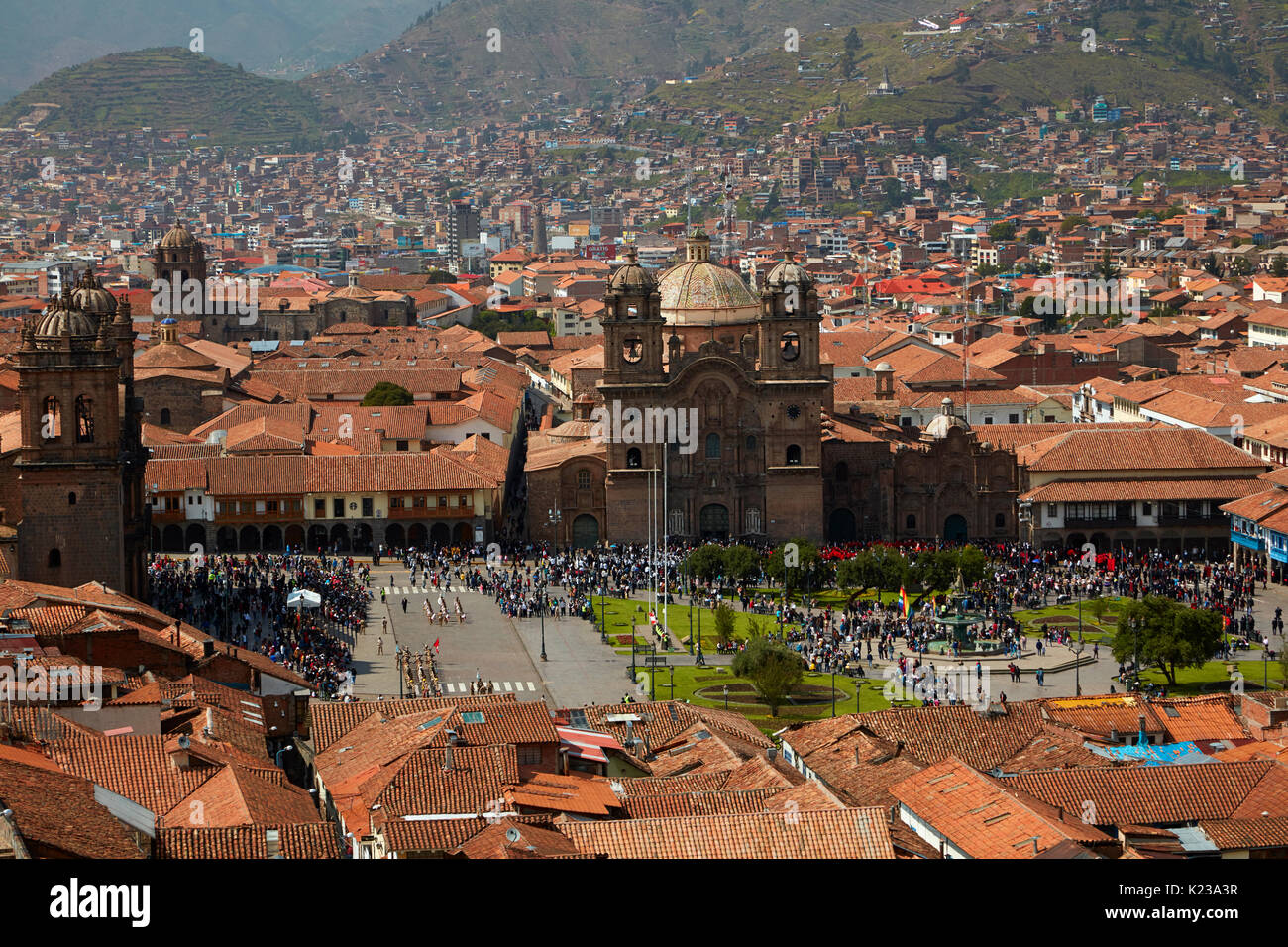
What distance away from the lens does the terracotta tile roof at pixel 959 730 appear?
139 ft

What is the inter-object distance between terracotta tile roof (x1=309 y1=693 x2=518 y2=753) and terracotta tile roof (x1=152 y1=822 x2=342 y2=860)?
11054 millimetres

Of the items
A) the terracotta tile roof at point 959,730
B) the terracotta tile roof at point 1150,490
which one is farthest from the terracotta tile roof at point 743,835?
the terracotta tile roof at point 1150,490

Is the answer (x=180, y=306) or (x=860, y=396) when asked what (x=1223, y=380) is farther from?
(x=180, y=306)

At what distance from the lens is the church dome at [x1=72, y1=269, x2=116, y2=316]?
69.2 meters

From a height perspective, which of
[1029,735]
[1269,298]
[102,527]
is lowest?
[1029,735]

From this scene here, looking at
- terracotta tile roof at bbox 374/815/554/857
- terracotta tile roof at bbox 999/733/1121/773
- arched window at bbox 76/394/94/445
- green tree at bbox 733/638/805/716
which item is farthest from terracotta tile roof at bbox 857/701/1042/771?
arched window at bbox 76/394/94/445

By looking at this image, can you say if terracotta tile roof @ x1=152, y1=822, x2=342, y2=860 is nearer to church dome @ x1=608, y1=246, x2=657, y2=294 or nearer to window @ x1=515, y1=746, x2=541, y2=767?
window @ x1=515, y1=746, x2=541, y2=767

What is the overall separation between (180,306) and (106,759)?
124m

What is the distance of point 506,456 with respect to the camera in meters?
89.1

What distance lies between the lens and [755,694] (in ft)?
186

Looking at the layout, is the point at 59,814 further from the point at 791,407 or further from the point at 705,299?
the point at 705,299

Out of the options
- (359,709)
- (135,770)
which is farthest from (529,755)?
(135,770)

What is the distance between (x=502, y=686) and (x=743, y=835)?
26.3 metres
